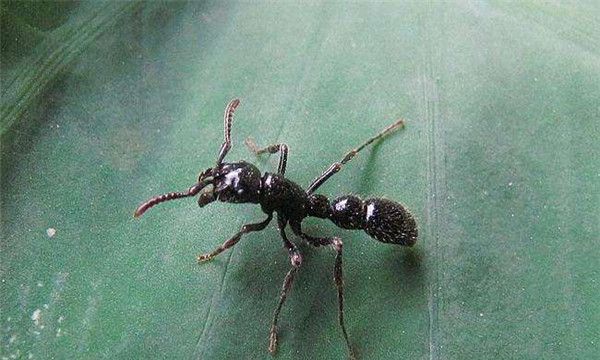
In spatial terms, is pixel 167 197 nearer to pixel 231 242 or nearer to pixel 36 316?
pixel 231 242

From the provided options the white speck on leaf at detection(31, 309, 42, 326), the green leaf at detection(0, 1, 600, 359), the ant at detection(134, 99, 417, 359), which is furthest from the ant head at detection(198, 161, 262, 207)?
the white speck on leaf at detection(31, 309, 42, 326)

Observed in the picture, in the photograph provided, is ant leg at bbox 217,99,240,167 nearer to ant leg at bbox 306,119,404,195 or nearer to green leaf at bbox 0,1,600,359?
green leaf at bbox 0,1,600,359

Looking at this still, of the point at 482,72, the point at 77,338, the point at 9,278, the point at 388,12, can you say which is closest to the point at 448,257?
the point at 482,72

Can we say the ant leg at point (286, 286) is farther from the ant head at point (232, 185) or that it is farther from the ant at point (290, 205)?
the ant head at point (232, 185)

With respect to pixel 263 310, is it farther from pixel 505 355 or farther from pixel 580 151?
pixel 580 151

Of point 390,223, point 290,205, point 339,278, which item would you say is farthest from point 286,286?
point 390,223
